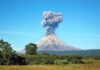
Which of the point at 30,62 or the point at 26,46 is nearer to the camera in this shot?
the point at 30,62

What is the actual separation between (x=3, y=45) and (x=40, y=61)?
42.3ft

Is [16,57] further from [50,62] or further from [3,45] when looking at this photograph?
[50,62]

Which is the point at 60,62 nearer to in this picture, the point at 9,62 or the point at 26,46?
the point at 9,62

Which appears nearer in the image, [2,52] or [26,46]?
[2,52]

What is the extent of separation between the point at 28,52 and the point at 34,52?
2447 millimetres

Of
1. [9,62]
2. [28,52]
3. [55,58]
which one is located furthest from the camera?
[28,52]

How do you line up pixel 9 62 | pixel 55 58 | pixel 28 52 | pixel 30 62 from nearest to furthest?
pixel 9 62 → pixel 30 62 → pixel 55 58 → pixel 28 52

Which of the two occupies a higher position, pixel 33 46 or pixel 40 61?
pixel 33 46

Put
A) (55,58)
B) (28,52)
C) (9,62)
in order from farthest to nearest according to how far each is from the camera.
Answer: (28,52) < (55,58) < (9,62)

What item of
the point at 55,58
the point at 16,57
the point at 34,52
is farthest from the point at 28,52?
the point at 16,57

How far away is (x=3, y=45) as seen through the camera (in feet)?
265

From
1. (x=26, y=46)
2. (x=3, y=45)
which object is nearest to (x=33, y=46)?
(x=26, y=46)

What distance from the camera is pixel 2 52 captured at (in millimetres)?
78875

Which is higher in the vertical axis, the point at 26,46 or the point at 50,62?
the point at 26,46
